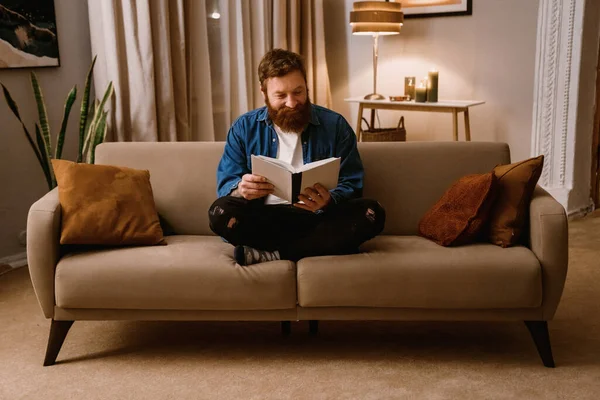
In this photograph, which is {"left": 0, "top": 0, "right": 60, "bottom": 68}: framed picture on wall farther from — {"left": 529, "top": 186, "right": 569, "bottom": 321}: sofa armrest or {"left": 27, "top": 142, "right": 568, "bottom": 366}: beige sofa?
{"left": 529, "top": 186, "right": 569, "bottom": 321}: sofa armrest

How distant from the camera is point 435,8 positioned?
476 cm

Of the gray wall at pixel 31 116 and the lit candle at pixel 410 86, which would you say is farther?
the lit candle at pixel 410 86

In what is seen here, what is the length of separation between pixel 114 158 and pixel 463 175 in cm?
135

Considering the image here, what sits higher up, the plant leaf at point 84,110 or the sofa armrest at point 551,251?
the plant leaf at point 84,110

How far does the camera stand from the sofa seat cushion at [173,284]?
2205 millimetres

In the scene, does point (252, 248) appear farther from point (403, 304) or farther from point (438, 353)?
point (438, 353)

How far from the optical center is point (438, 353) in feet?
7.81

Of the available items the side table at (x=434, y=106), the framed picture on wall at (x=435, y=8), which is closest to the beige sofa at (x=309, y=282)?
the side table at (x=434, y=106)

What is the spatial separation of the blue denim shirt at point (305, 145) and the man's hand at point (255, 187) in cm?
24

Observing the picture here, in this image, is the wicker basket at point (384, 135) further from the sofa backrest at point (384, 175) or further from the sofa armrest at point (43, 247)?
the sofa armrest at point (43, 247)

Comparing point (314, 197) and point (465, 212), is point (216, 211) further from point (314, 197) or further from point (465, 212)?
point (465, 212)

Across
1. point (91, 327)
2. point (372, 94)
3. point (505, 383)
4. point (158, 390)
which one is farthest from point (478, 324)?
point (372, 94)

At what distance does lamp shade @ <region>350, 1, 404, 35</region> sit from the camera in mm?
4457

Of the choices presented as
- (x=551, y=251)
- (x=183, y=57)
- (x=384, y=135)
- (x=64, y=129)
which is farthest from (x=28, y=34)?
(x=551, y=251)
